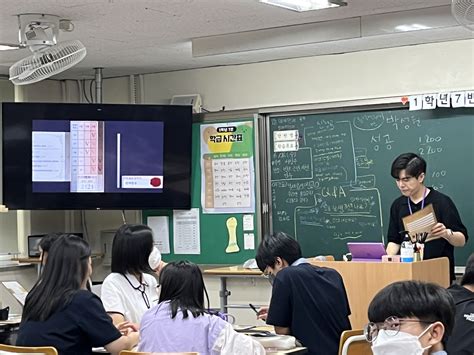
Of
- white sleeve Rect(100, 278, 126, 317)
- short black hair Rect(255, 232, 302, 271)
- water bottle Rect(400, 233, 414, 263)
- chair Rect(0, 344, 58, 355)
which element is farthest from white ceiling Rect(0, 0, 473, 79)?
chair Rect(0, 344, 58, 355)

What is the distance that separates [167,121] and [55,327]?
382 cm

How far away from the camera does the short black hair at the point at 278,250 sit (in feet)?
16.0

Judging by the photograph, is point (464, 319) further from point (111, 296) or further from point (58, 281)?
point (111, 296)

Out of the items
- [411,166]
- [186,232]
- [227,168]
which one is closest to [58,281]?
[411,166]

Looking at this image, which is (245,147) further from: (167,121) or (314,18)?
(314,18)

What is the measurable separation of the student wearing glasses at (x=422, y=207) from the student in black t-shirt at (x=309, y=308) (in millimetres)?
1449

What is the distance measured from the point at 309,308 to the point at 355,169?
2.74 meters

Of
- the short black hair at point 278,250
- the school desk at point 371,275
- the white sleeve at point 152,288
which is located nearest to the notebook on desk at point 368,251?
the school desk at point 371,275

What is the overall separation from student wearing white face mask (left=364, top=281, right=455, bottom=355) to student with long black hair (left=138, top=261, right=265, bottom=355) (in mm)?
1529

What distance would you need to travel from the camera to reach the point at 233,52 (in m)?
6.81

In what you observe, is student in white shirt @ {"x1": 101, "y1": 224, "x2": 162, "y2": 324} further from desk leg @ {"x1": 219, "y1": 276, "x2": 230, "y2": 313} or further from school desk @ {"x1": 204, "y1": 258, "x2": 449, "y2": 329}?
desk leg @ {"x1": 219, "y1": 276, "x2": 230, "y2": 313}

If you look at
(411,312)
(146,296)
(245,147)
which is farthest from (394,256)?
(411,312)

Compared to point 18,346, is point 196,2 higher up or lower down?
higher up

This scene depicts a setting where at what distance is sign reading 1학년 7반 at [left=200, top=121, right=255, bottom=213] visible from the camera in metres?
7.76
